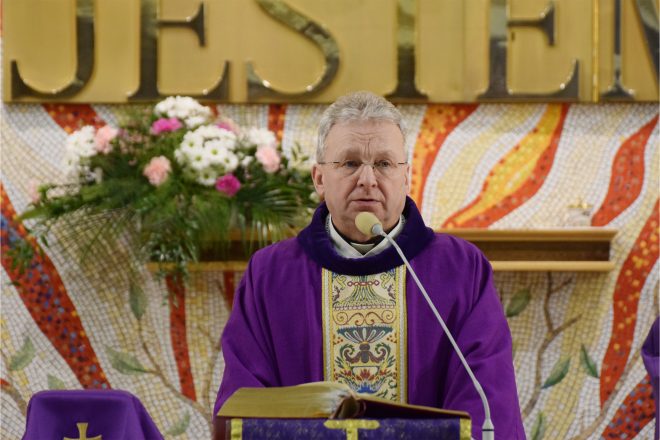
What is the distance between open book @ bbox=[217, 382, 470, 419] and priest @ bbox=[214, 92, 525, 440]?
2.20ft

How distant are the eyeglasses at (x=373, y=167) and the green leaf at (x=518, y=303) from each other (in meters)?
2.19

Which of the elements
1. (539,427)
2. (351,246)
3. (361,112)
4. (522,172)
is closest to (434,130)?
(522,172)

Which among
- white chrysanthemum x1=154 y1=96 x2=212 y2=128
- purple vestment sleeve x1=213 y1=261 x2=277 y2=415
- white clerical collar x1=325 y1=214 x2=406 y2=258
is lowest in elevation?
purple vestment sleeve x1=213 y1=261 x2=277 y2=415

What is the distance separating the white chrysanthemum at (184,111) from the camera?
16.2ft

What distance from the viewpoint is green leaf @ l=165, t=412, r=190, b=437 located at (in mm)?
5191

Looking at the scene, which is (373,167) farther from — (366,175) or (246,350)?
(246,350)

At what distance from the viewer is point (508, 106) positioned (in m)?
5.29

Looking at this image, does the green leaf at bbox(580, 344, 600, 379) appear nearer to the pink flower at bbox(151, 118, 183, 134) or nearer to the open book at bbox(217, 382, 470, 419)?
the pink flower at bbox(151, 118, 183, 134)

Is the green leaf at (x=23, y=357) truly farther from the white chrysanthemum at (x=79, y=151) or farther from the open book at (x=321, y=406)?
the open book at (x=321, y=406)

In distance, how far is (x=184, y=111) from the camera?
496cm

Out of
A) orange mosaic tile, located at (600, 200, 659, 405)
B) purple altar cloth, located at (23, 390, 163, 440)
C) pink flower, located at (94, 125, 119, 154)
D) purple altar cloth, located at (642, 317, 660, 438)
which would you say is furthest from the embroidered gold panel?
orange mosaic tile, located at (600, 200, 659, 405)

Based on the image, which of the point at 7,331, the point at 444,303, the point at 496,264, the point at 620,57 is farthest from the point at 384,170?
the point at 7,331

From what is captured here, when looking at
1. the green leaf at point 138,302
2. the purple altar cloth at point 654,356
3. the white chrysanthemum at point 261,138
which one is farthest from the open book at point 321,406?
the green leaf at point 138,302

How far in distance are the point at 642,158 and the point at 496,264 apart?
0.94m
